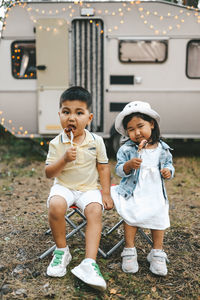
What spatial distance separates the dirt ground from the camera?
2248 mm

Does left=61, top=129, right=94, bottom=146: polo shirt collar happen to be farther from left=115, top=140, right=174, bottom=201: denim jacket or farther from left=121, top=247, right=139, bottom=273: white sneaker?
left=121, top=247, right=139, bottom=273: white sneaker

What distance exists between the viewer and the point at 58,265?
2.37m

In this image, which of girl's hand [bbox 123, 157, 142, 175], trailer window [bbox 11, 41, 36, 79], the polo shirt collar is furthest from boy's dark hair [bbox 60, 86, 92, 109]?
trailer window [bbox 11, 41, 36, 79]

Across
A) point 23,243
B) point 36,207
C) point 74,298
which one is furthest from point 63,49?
point 74,298

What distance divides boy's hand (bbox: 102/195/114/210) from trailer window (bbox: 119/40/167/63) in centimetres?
394

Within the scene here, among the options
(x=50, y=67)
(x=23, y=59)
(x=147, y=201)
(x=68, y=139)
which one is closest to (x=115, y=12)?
(x=50, y=67)

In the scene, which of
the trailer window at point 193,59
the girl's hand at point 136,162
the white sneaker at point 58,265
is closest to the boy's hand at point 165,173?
the girl's hand at point 136,162

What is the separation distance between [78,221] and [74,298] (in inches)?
55.3

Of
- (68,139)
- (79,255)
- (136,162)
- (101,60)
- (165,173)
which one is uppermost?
(101,60)

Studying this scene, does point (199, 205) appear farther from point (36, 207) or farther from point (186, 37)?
point (186, 37)

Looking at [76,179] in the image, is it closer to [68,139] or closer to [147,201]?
[68,139]

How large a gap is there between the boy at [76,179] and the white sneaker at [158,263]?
0.47 metres

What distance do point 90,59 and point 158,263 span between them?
4457 mm

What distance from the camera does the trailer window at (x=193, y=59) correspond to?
5.95m
